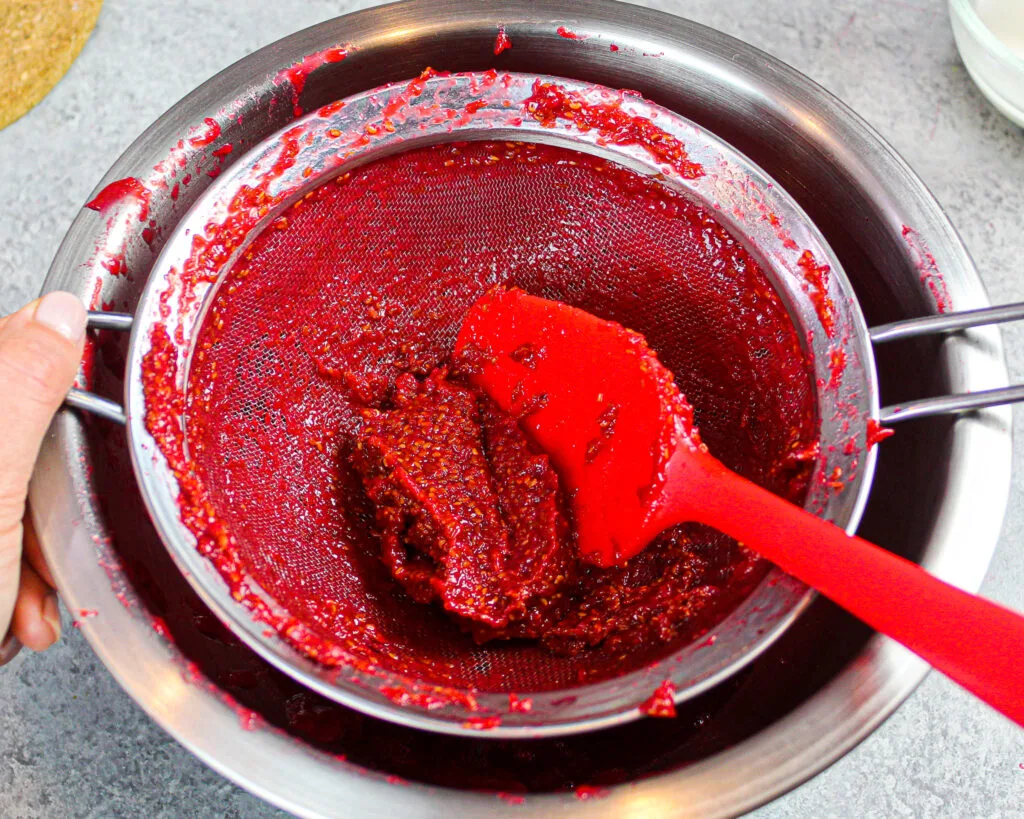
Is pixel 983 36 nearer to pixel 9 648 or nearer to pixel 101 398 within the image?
pixel 101 398

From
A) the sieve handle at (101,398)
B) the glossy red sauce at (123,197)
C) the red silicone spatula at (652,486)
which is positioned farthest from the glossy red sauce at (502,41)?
the sieve handle at (101,398)

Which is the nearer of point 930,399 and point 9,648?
point 930,399

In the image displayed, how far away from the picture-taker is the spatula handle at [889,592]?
3.53 ft

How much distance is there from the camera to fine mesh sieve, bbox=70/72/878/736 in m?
1.30

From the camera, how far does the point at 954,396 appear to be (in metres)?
1.32

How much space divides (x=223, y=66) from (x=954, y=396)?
1695 millimetres

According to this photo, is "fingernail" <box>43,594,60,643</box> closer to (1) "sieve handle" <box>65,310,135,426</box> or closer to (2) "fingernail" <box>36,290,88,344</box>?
(1) "sieve handle" <box>65,310,135,426</box>

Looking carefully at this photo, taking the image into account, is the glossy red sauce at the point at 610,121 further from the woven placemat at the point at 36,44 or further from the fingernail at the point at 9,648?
the fingernail at the point at 9,648

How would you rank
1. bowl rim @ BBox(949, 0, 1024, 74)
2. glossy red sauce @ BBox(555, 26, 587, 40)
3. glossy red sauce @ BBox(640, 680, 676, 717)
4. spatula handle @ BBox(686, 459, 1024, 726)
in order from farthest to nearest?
1. bowl rim @ BBox(949, 0, 1024, 74)
2. glossy red sauce @ BBox(555, 26, 587, 40)
3. glossy red sauce @ BBox(640, 680, 676, 717)
4. spatula handle @ BBox(686, 459, 1024, 726)

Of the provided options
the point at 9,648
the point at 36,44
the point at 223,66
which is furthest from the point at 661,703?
the point at 36,44

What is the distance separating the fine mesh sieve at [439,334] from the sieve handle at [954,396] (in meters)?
0.05

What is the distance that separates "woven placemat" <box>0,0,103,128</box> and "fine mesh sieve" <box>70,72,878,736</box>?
883mm

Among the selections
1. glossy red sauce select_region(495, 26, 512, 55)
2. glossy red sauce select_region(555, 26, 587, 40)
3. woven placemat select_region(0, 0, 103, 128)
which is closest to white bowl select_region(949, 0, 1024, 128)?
glossy red sauce select_region(555, 26, 587, 40)

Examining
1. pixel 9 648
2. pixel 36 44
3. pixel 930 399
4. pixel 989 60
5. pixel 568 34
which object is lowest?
pixel 9 648
